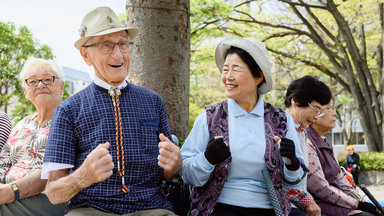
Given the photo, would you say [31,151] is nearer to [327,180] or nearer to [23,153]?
[23,153]

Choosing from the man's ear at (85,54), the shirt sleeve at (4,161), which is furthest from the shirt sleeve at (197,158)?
the shirt sleeve at (4,161)

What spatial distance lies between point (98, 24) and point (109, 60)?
0.80 ft

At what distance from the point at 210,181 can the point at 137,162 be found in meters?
0.56

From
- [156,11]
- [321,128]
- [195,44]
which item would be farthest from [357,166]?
[156,11]

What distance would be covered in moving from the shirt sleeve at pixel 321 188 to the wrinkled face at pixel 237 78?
109 centimetres

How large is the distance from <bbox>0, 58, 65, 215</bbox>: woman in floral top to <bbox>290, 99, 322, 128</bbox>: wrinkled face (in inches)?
85.4

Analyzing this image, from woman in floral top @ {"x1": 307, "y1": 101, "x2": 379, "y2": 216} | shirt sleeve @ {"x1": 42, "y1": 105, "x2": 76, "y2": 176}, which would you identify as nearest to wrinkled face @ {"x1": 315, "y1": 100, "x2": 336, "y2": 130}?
woman in floral top @ {"x1": 307, "y1": 101, "x2": 379, "y2": 216}

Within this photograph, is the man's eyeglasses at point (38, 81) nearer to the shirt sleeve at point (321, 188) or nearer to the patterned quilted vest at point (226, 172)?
the patterned quilted vest at point (226, 172)

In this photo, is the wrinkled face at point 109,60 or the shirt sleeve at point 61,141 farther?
the wrinkled face at point 109,60

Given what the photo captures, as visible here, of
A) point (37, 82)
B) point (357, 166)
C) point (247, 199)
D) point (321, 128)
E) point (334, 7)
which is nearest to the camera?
point (247, 199)

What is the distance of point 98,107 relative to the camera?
259 centimetres

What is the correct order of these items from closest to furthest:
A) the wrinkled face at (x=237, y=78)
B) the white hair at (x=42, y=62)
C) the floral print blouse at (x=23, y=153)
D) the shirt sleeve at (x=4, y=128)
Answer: the wrinkled face at (x=237, y=78) < the floral print blouse at (x=23, y=153) < the shirt sleeve at (x=4, y=128) < the white hair at (x=42, y=62)

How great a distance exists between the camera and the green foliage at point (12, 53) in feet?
58.1

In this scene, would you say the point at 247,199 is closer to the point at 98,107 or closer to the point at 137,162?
the point at 137,162
